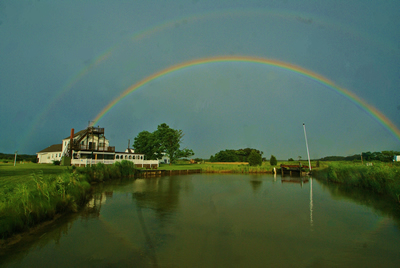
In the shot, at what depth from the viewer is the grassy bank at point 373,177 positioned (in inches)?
680

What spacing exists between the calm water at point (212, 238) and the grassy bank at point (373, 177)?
343cm

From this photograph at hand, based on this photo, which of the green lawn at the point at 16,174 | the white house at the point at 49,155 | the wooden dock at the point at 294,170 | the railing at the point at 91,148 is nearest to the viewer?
the green lawn at the point at 16,174

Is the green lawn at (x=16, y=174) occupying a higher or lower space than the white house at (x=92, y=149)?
lower

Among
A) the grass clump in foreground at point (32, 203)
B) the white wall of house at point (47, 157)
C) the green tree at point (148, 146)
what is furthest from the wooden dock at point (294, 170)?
the white wall of house at point (47, 157)

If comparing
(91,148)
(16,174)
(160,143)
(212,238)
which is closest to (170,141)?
(160,143)

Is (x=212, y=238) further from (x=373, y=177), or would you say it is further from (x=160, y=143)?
(x=160, y=143)

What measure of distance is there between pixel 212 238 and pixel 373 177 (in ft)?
62.0

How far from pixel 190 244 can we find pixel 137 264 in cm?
219

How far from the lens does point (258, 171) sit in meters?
52.2

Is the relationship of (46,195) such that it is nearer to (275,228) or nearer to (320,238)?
(275,228)

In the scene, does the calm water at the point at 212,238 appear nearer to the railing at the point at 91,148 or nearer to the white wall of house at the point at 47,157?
the railing at the point at 91,148

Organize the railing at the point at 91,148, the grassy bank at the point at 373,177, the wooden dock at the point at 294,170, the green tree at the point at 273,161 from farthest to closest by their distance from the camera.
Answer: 1. the green tree at the point at 273,161
2. the wooden dock at the point at 294,170
3. the railing at the point at 91,148
4. the grassy bank at the point at 373,177

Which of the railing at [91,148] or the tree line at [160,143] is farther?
the tree line at [160,143]

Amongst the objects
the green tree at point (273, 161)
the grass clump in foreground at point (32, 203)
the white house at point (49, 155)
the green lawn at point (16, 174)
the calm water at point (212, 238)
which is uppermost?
the white house at point (49, 155)
